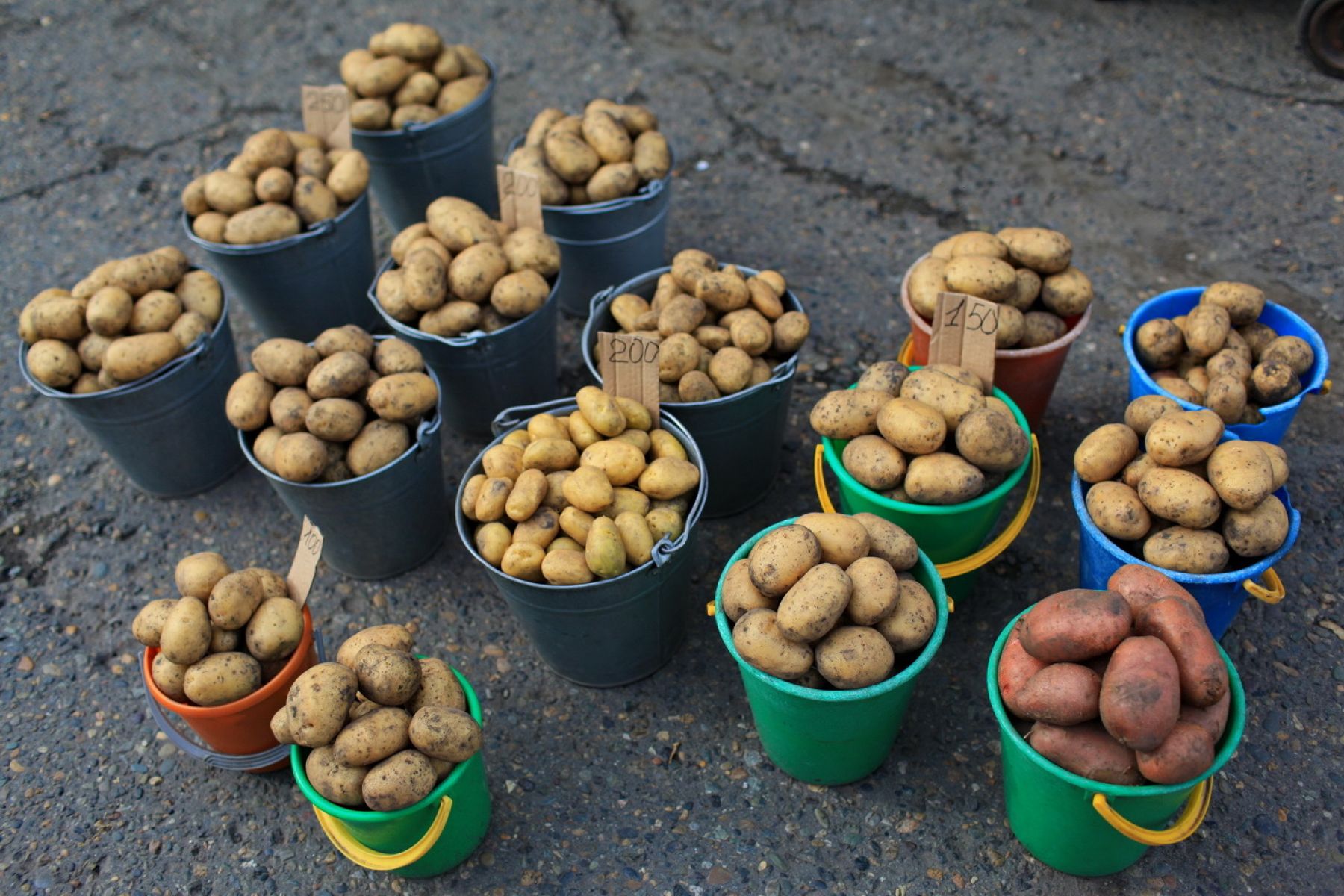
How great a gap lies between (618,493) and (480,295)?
974mm

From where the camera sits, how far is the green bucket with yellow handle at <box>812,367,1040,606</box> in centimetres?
238

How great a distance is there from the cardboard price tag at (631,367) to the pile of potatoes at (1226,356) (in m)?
1.46

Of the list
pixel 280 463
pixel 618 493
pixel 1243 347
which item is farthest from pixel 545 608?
pixel 1243 347

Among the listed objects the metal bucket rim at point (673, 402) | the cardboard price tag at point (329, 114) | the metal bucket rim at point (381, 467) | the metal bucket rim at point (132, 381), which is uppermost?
the cardboard price tag at point (329, 114)

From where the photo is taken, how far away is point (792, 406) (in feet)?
11.6

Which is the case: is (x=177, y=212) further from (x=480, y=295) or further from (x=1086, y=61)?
(x=1086, y=61)

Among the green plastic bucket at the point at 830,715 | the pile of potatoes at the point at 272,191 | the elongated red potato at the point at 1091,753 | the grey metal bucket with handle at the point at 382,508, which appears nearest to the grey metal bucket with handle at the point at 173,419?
the pile of potatoes at the point at 272,191

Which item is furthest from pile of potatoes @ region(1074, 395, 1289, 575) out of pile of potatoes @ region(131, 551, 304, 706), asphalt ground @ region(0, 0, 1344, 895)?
pile of potatoes @ region(131, 551, 304, 706)

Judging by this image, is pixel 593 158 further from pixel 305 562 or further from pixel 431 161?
pixel 305 562

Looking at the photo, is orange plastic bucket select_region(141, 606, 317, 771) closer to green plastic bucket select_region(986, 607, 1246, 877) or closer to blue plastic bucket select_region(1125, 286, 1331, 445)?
green plastic bucket select_region(986, 607, 1246, 877)

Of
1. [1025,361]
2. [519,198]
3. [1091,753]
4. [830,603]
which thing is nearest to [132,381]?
[519,198]

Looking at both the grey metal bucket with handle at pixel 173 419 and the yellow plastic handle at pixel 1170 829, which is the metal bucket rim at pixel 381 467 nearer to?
the grey metal bucket with handle at pixel 173 419

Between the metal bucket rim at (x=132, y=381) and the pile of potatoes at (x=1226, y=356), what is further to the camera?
the metal bucket rim at (x=132, y=381)

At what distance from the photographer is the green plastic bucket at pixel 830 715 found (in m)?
2.06
